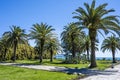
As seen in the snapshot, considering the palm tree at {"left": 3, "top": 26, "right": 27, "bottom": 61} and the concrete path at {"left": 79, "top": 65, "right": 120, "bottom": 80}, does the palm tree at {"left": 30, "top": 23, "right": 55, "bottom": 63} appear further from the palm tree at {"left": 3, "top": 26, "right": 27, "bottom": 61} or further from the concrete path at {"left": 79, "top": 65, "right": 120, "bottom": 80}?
the concrete path at {"left": 79, "top": 65, "right": 120, "bottom": 80}

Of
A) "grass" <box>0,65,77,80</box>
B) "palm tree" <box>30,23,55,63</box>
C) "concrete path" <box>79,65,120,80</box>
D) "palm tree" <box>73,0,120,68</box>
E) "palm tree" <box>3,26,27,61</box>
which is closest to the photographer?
"grass" <box>0,65,77,80</box>

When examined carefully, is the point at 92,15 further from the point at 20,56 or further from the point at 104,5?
the point at 20,56

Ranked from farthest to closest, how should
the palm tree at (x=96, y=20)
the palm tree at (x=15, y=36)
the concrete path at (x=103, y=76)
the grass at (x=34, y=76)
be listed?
the palm tree at (x=15, y=36) < the palm tree at (x=96, y=20) < the concrete path at (x=103, y=76) < the grass at (x=34, y=76)

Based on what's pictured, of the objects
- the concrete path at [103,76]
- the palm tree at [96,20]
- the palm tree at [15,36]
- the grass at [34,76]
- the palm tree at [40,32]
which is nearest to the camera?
the grass at [34,76]

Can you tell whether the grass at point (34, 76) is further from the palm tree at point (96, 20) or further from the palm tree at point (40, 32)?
the palm tree at point (40, 32)

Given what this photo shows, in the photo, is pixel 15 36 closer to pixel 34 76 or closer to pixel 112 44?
pixel 112 44

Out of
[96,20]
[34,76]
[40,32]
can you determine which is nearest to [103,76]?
[34,76]

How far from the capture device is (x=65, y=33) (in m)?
62.4

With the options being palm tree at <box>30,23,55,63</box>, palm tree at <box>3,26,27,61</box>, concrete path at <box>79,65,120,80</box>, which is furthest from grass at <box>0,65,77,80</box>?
palm tree at <box>3,26,27,61</box>

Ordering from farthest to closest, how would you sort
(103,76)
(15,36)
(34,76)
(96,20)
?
(15,36) → (96,20) → (103,76) → (34,76)

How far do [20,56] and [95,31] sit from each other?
179 ft

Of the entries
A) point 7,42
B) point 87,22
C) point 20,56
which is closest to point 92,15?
point 87,22

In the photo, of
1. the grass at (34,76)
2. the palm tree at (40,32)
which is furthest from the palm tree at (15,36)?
the grass at (34,76)

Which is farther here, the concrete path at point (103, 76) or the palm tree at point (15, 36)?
the palm tree at point (15, 36)
